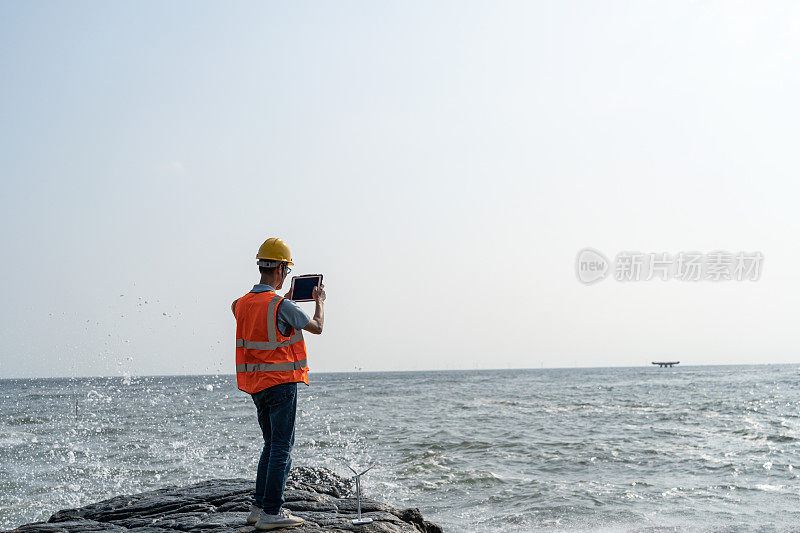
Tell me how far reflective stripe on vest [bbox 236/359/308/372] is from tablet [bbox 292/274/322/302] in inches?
19.3

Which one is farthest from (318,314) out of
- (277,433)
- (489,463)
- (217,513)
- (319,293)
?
(489,463)

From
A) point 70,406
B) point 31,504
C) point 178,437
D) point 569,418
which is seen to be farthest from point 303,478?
point 70,406

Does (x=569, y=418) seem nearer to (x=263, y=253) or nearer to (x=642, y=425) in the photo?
(x=642, y=425)

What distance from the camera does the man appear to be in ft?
15.1

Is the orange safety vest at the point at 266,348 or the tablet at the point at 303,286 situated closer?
the orange safety vest at the point at 266,348

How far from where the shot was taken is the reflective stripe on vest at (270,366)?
4.62 metres

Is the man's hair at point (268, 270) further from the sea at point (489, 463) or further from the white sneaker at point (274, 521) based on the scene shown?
the sea at point (489, 463)

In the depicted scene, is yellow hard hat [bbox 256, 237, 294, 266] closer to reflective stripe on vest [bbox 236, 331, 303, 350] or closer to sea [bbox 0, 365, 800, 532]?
reflective stripe on vest [bbox 236, 331, 303, 350]

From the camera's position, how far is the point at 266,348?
15.2 feet

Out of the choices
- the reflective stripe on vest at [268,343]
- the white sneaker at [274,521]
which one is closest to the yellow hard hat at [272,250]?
the reflective stripe on vest at [268,343]

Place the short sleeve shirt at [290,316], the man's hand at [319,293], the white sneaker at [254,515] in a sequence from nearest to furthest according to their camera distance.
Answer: the short sleeve shirt at [290,316] → the man's hand at [319,293] → the white sneaker at [254,515]

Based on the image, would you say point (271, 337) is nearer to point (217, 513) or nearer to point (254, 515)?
point (254, 515)

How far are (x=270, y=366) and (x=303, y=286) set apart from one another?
0.67m

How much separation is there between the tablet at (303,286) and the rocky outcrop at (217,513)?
184cm
